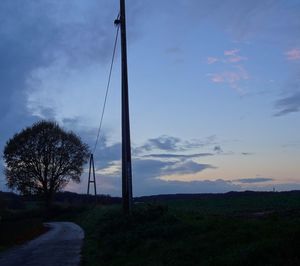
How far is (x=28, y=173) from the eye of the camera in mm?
74812

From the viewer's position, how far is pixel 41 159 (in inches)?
2931

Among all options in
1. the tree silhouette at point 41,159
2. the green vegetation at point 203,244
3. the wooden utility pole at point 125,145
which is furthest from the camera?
the tree silhouette at point 41,159

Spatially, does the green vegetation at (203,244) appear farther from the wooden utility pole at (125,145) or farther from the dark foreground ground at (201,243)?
the wooden utility pole at (125,145)

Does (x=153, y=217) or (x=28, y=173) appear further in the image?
(x=28, y=173)

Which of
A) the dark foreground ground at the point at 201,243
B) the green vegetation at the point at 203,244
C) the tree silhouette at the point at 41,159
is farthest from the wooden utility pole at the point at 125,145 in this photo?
the tree silhouette at the point at 41,159

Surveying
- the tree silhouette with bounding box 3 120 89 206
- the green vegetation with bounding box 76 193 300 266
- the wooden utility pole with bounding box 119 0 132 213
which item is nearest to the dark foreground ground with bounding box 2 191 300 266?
the green vegetation with bounding box 76 193 300 266

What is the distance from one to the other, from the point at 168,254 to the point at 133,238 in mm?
4588

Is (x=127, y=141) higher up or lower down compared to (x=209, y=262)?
higher up

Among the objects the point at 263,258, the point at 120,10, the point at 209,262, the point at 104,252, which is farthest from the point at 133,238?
the point at 120,10

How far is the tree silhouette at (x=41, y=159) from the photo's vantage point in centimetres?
7456

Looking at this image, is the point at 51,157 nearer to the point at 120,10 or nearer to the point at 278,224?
the point at 120,10

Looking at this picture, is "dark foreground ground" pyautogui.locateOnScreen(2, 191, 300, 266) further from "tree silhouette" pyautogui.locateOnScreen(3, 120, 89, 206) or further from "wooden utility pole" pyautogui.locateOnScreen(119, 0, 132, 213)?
"tree silhouette" pyautogui.locateOnScreen(3, 120, 89, 206)

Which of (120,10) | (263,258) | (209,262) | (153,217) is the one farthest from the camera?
(120,10)

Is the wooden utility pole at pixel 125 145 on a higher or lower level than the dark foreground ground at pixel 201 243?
higher
